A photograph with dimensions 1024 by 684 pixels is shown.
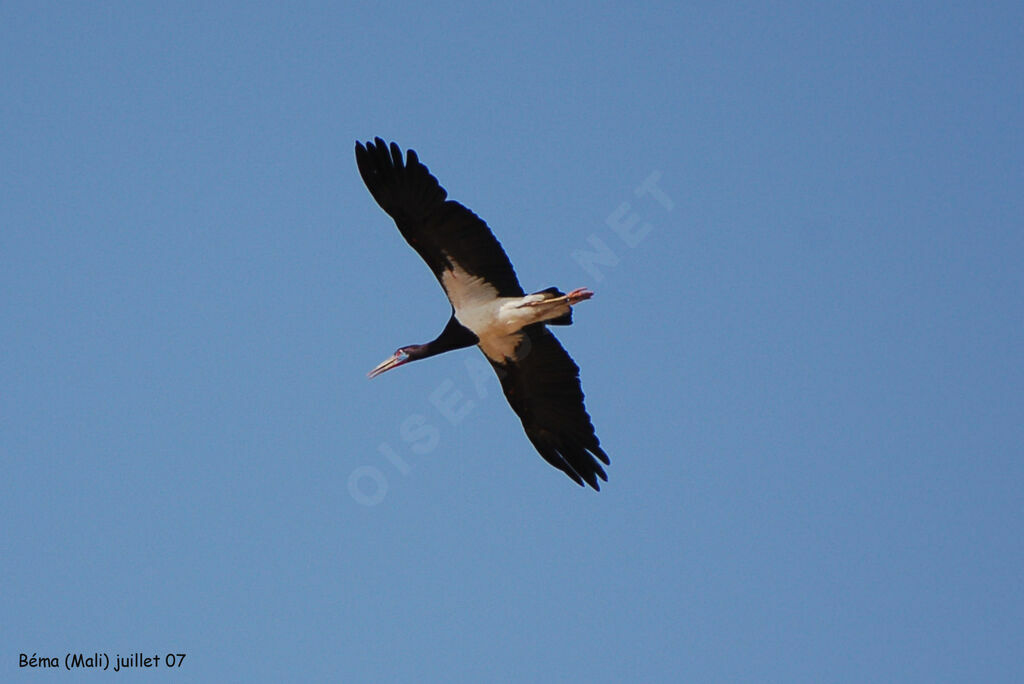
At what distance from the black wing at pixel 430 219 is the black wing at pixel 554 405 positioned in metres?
1.08

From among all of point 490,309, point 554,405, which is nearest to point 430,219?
point 490,309

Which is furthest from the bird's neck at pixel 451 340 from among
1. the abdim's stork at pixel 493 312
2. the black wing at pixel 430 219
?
the black wing at pixel 430 219

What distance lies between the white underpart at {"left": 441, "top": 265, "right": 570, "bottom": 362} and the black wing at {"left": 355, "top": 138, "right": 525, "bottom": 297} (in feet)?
0.43

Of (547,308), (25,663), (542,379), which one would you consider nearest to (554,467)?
(542,379)

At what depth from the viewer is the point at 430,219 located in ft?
62.0

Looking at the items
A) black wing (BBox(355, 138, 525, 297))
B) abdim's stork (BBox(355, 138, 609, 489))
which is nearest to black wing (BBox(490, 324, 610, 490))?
abdim's stork (BBox(355, 138, 609, 489))

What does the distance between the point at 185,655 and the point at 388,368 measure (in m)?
4.73

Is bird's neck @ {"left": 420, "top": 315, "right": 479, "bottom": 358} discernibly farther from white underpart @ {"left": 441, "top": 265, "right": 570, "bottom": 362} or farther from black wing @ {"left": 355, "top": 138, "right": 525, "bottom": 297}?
black wing @ {"left": 355, "top": 138, "right": 525, "bottom": 297}

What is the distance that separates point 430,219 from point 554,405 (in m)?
3.35

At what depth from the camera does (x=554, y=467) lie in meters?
20.4

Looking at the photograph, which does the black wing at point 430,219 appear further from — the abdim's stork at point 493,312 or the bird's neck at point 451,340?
the bird's neck at point 451,340

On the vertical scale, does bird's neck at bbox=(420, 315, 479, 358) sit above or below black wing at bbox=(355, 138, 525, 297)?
below

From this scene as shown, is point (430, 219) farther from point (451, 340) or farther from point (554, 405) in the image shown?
point (554, 405)

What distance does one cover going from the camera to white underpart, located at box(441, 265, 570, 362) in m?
19.4
